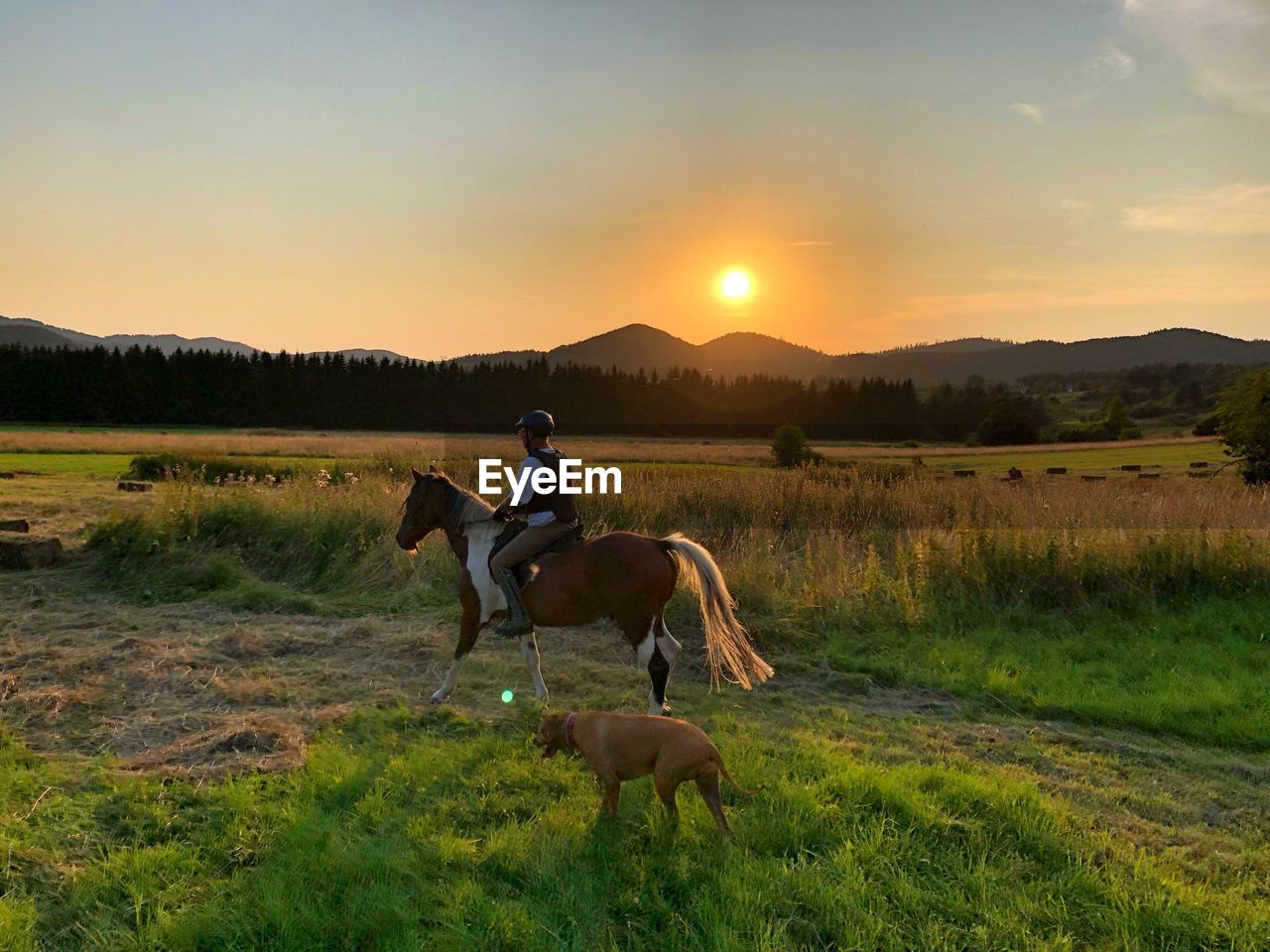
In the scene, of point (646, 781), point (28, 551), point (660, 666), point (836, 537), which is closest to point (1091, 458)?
point (836, 537)

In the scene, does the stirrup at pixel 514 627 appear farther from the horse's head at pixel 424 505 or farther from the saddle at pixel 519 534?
the horse's head at pixel 424 505

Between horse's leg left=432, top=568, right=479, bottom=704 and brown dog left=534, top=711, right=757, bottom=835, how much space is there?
2.34 meters

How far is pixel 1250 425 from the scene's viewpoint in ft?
59.7

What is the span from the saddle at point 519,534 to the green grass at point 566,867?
1879mm

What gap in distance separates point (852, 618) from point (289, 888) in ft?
23.0

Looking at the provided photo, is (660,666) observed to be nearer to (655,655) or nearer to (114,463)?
(655,655)

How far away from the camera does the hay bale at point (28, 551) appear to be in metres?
10.6

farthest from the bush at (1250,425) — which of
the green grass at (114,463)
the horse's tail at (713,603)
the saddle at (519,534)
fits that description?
the green grass at (114,463)

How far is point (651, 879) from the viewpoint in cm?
363

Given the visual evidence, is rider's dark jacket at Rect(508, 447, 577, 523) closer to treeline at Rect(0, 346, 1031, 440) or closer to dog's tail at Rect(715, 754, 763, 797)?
dog's tail at Rect(715, 754, 763, 797)

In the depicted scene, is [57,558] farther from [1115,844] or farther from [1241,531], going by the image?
[1241,531]

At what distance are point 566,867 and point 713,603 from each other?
2.78 metres

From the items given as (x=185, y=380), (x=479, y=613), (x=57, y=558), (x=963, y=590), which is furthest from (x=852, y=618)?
(x=185, y=380)

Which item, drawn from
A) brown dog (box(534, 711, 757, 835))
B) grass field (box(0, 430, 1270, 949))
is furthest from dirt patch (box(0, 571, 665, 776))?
brown dog (box(534, 711, 757, 835))
